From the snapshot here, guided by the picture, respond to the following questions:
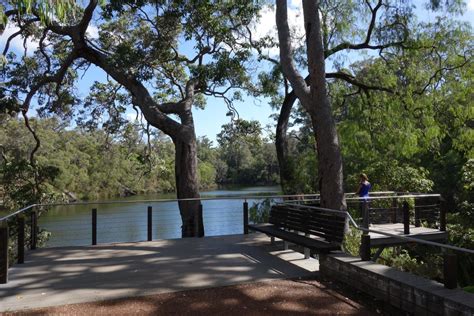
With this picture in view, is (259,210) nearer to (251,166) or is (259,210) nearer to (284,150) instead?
(284,150)

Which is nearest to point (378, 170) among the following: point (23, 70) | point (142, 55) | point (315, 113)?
point (315, 113)

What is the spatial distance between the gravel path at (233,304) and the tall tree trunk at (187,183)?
610cm

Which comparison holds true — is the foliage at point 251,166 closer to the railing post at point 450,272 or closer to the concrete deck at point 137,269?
the concrete deck at point 137,269

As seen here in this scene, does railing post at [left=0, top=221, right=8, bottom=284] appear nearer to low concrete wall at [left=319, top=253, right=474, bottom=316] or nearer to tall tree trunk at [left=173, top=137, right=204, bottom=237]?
low concrete wall at [left=319, top=253, right=474, bottom=316]

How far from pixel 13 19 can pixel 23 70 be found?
165 cm

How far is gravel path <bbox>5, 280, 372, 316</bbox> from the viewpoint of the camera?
17.1 feet

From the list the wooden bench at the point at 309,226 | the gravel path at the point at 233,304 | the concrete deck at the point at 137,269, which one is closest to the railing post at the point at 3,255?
the concrete deck at the point at 137,269

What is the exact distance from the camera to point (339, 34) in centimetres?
1502

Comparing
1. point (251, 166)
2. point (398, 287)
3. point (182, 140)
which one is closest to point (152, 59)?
point (182, 140)

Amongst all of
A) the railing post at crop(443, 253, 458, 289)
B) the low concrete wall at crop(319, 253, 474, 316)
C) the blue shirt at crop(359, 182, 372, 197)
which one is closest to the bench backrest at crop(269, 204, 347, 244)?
the low concrete wall at crop(319, 253, 474, 316)

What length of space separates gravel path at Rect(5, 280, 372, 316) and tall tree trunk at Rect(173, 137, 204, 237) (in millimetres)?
6102

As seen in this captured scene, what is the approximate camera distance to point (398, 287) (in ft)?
17.2

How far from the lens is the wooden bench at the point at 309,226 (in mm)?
6914

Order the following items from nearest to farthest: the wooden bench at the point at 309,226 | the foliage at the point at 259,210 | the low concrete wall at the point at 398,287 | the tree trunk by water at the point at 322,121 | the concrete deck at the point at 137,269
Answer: the low concrete wall at the point at 398,287 < the concrete deck at the point at 137,269 < the wooden bench at the point at 309,226 < the tree trunk by water at the point at 322,121 < the foliage at the point at 259,210
